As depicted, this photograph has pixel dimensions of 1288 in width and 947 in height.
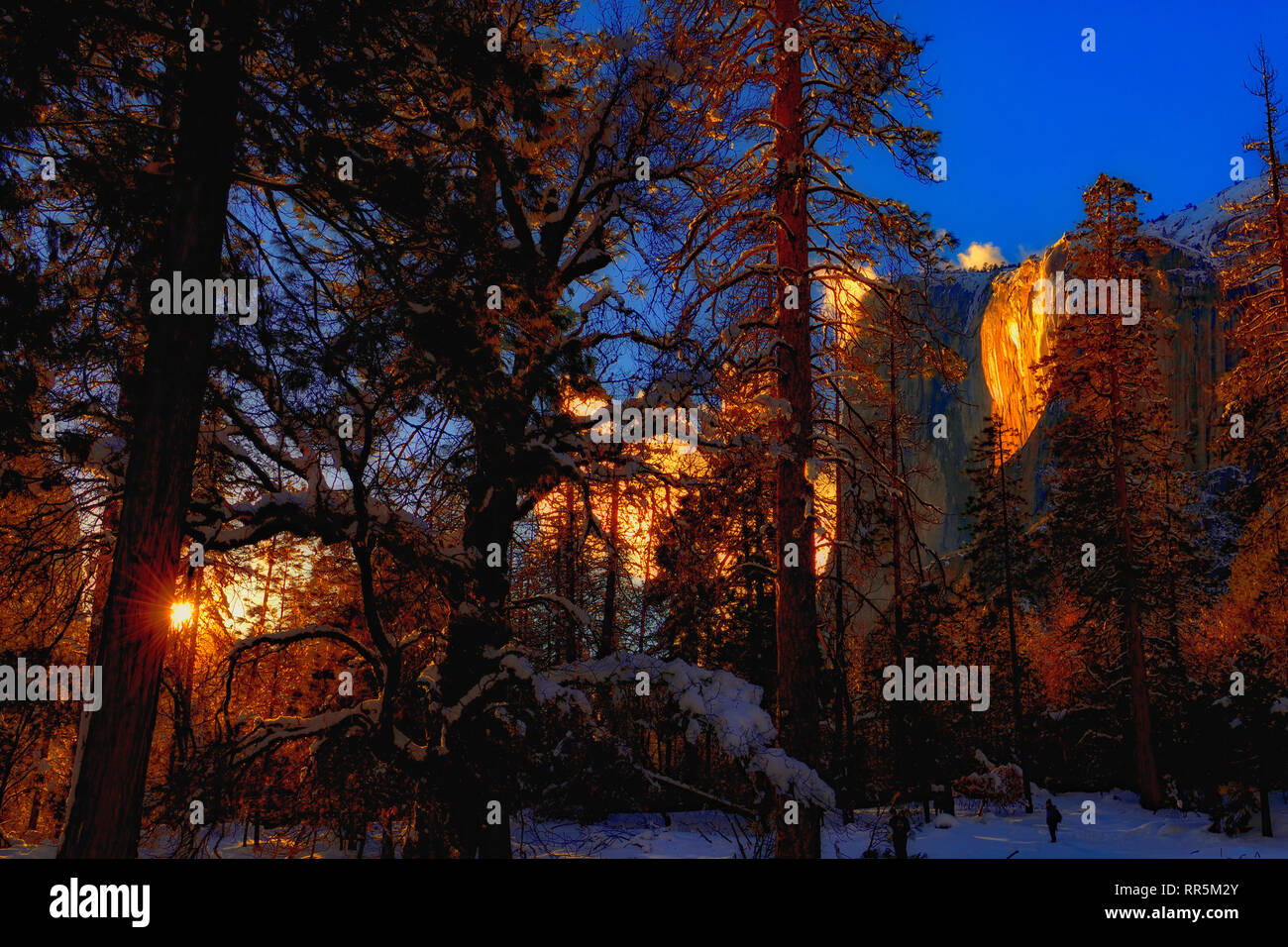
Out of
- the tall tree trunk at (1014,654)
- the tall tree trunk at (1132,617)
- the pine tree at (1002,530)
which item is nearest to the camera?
the tall tree trunk at (1132,617)

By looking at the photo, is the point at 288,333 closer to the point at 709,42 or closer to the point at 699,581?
the point at 699,581

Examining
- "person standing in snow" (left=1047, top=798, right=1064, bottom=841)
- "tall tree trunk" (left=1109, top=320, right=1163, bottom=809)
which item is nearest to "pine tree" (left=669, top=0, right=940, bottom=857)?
"person standing in snow" (left=1047, top=798, right=1064, bottom=841)

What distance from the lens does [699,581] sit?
9438 millimetres

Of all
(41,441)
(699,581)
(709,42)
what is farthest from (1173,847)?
(41,441)

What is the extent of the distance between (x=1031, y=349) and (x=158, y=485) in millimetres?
97039

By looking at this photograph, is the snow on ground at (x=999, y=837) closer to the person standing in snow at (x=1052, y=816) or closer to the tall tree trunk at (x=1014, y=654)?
the person standing in snow at (x=1052, y=816)

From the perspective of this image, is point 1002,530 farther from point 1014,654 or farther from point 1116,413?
point 1116,413

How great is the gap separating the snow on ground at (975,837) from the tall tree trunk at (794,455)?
6.99 metres

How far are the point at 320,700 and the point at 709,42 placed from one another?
34.3 feet

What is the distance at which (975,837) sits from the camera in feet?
66.6

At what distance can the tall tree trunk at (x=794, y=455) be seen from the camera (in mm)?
8617

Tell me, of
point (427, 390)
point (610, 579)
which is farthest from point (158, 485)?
point (610, 579)

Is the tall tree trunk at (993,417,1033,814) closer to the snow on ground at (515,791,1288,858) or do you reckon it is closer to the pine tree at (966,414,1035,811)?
the pine tree at (966,414,1035,811)

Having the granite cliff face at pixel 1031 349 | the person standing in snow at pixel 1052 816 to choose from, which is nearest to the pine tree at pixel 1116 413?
the person standing in snow at pixel 1052 816
